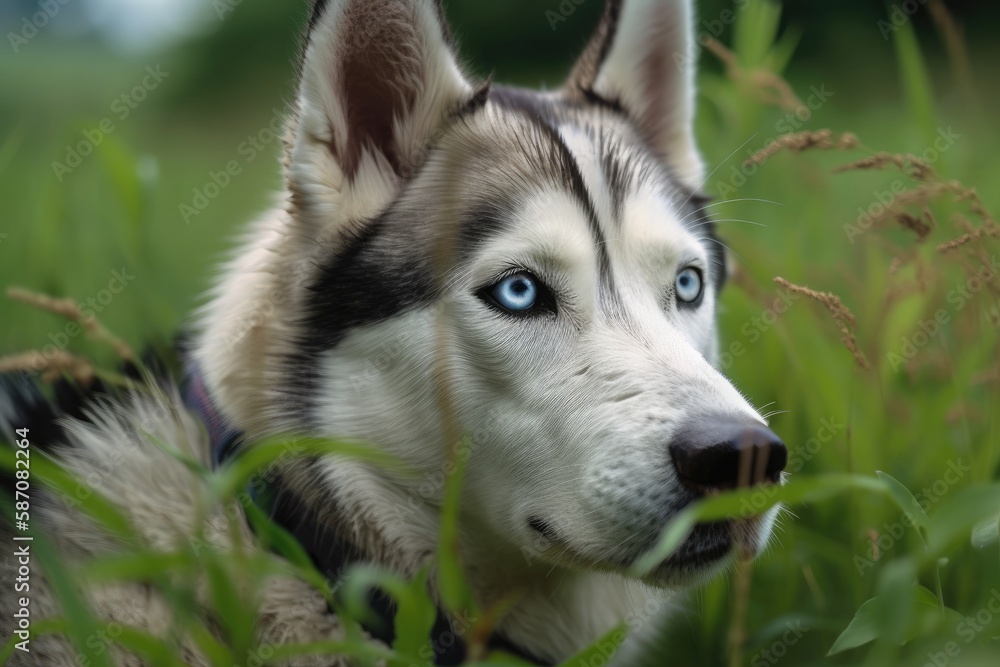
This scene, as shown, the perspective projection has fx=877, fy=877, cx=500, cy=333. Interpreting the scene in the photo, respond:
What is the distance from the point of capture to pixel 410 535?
7.23 feet

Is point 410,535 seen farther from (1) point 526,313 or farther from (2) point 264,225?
(2) point 264,225

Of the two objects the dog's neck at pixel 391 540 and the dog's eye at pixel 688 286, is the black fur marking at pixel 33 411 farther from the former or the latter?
the dog's eye at pixel 688 286

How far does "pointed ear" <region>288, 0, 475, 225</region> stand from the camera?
2.17 metres

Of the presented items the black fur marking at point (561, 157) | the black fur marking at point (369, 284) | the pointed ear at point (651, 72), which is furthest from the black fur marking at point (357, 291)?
the pointed ear at point (651, 72)

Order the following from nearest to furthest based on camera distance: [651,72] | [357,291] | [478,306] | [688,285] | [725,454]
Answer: [725,454], [478,306], [357,291], [688,285], [651,72]

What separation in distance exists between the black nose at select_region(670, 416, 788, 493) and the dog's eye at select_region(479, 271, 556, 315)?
518 millimetres

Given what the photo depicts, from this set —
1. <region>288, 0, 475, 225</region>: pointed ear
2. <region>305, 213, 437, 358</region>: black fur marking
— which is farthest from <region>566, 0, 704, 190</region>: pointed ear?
<region>305, 213, 437, 358</region>: black fur marking

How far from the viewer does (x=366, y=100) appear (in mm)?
2352

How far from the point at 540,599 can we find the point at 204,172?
6761 mm

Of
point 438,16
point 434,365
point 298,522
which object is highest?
point 438,16

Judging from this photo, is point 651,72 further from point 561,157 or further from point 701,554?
point 701,554

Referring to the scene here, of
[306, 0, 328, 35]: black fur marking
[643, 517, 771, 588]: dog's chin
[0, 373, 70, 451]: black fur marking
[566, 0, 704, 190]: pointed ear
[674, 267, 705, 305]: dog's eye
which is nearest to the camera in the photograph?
[643, 517, 771, 588]: dog's chin

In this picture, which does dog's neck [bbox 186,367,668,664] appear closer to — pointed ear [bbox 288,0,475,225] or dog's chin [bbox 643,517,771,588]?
dog's chin [bbox 643,517,771,588]

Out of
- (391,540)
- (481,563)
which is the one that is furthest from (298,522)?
(481,563)
